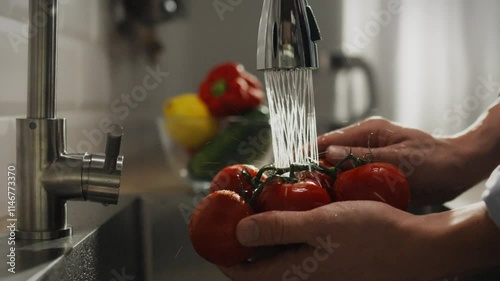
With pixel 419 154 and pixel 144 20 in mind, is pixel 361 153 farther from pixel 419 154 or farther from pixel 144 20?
pixel 144 20

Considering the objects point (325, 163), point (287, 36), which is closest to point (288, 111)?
point (287, 36)

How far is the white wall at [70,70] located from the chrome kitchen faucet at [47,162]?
11 centimetres

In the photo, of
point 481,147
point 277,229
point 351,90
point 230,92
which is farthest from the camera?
point 351,90

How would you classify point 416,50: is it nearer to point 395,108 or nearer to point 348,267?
point 395,108

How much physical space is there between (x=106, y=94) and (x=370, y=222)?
120 cm

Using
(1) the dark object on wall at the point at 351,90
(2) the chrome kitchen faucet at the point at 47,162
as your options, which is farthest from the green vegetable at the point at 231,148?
(1) the dark object on wall at the point at 351,90

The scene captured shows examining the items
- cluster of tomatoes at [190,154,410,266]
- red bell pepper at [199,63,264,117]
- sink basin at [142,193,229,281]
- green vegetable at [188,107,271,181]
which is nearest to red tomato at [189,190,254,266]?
cluster of tomatoes at [190,154,410,266]

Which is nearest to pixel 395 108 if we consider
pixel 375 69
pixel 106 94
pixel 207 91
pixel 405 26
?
pixel 375 69

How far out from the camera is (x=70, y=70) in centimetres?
122

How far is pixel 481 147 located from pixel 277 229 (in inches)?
18.3

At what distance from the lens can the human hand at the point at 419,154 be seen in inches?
32.9

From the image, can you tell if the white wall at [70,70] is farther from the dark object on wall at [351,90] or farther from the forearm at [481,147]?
the dark object on wall at [351,90]

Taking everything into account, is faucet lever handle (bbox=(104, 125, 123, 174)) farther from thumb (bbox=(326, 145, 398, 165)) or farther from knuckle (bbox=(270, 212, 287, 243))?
thumb (bbox=(326, 145, 398, 165))

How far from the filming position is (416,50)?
2135 millimetres
